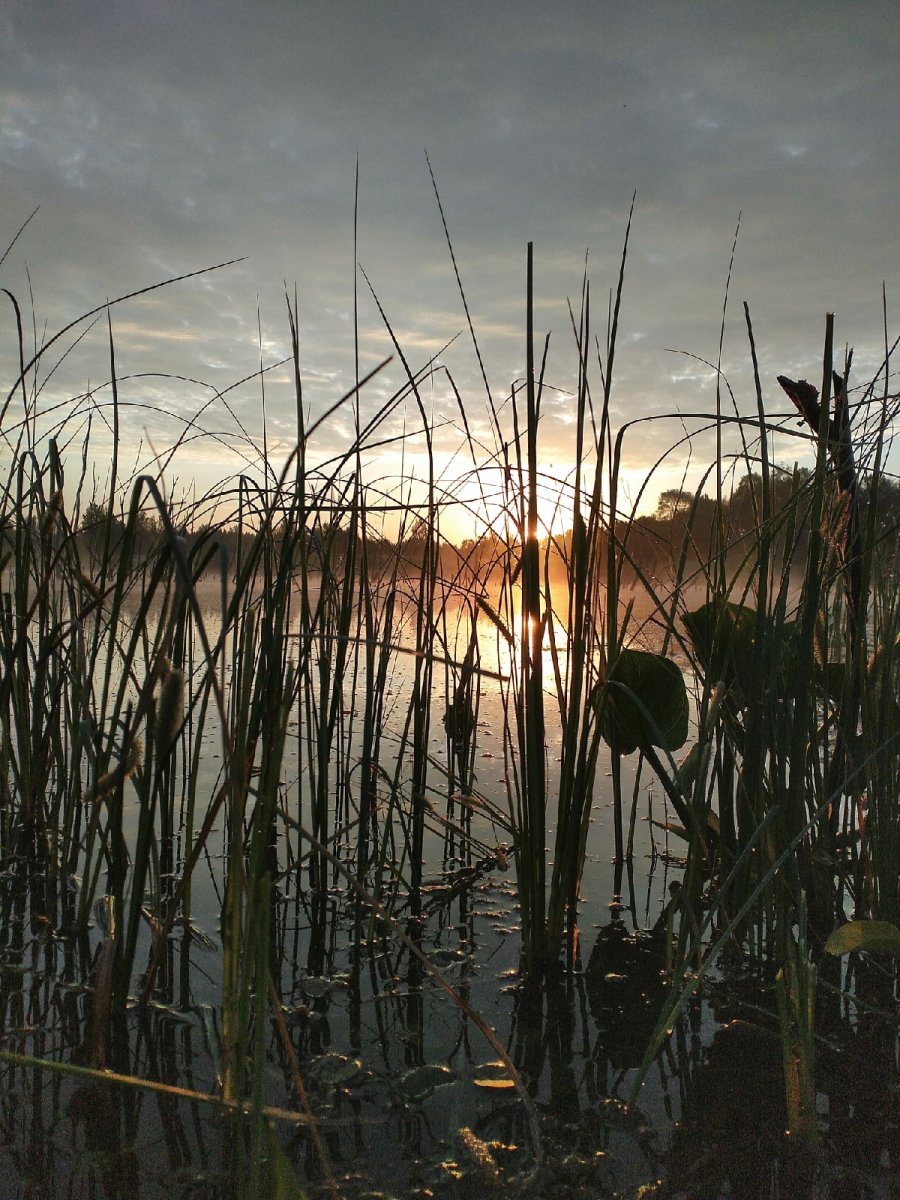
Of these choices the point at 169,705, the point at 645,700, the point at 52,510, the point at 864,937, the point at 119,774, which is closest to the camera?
the point at 169,705

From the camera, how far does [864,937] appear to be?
0.88 m

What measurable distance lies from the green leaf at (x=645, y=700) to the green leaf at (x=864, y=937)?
0.48 m

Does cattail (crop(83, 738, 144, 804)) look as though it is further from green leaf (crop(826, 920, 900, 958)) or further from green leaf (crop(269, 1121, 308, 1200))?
green leaf (crop(826, 920, 900, 958))

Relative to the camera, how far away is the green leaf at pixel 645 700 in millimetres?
1371

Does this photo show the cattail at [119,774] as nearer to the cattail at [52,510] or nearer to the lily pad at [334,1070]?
the lily pad at [334,1070]

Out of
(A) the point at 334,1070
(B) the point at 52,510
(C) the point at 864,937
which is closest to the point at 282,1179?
(A) the point at 334,1070

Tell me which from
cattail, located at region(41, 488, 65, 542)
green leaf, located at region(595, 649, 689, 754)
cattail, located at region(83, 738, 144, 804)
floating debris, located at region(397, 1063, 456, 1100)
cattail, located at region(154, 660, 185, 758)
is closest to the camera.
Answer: cattail, located at region(154, 660, 185, 758)

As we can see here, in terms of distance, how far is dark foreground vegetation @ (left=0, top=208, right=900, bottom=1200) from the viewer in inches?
29.1

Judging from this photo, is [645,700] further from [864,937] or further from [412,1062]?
[412,1062]

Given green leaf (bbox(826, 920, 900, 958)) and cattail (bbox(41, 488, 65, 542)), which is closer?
green leaf (bbox(826, 920, 900, 958))

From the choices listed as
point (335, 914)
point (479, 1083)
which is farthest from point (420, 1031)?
point (335, 914)

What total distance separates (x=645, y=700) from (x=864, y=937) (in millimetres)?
587

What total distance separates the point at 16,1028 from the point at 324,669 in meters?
0.60

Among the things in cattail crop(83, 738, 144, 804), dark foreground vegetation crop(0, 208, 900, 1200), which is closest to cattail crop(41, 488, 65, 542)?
dark foreground vegetation crop(0, 208, 900, 1200)
